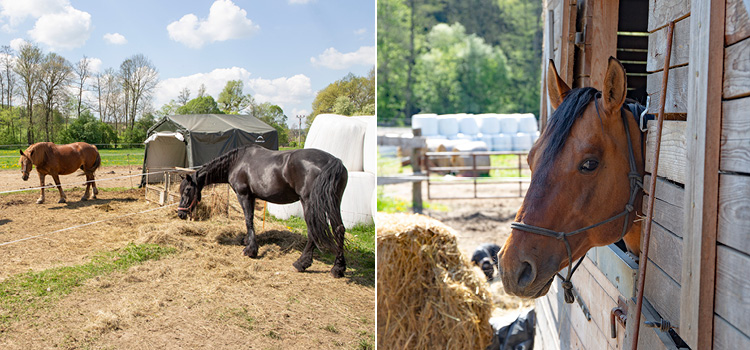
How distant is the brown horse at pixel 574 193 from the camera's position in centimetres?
162

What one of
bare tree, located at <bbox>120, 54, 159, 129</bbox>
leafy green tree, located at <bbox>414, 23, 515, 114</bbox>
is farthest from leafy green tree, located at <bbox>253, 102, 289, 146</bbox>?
leafy green tree, located at <bbox>414, 23, 515, 114</bbox>

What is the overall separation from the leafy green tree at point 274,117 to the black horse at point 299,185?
14 centimetres

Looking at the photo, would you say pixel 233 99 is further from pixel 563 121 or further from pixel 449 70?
pixel 449 70

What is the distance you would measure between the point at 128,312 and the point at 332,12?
275cm

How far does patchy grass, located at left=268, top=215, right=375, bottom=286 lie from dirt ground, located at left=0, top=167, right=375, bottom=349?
48 mm

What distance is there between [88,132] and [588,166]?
2817 millimetres

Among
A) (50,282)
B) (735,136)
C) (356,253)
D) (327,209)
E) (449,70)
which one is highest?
(449,70)

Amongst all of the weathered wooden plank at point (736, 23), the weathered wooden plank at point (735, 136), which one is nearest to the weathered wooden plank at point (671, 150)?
the weathered wooden plank at point (735, 136)

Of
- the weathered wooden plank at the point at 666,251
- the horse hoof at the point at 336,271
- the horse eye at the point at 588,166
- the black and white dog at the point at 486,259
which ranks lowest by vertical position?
the black and white dog at the point at 486,259

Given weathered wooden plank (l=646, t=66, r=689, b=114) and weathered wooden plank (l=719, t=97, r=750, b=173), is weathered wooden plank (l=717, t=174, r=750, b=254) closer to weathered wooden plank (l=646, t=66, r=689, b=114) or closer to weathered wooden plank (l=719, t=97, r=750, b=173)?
weathered wooden plank (l=719, t=97, r=750, b=173)

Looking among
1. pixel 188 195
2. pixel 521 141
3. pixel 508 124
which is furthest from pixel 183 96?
pixel 508 124

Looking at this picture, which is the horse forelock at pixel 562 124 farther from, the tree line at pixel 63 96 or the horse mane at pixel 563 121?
the tree line at pixel 63 96

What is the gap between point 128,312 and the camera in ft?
9.91

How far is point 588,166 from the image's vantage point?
1625 millimetres
